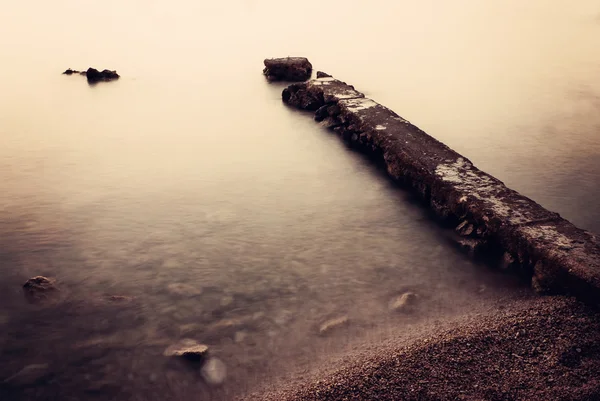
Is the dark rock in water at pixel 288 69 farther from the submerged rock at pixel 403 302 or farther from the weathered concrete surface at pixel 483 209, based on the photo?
the submerged rock at pixel 403 302

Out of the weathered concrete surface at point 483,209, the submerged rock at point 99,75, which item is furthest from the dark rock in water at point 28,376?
the submerged rock at point 99,75

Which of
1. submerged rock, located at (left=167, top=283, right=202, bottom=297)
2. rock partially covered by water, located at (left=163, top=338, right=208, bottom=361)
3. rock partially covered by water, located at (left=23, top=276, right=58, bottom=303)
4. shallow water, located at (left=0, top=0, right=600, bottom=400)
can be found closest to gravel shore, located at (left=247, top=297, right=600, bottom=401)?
shallow water, located at (left=0, top=0, right=600, bottom=400)

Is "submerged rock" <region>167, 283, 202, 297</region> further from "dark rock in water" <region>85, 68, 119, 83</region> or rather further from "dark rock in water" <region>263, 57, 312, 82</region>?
"dark rock in water" <region>85, 68, 119, 83</region>

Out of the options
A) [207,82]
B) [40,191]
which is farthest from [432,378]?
[207,82]

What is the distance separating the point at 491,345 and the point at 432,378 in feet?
1.31

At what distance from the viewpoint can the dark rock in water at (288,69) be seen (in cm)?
806

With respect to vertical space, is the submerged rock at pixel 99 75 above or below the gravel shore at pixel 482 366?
above

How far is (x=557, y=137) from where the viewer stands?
5297 millimetres

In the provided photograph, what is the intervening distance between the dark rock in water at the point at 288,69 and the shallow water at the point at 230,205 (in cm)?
36

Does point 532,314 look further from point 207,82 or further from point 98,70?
point 98,70

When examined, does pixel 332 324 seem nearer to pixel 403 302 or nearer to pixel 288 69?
pixel 403 302

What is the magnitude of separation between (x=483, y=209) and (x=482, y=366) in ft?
4.55

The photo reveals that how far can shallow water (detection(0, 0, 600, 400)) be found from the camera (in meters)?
2.35

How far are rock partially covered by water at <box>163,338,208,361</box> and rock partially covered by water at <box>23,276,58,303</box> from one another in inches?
35.5
